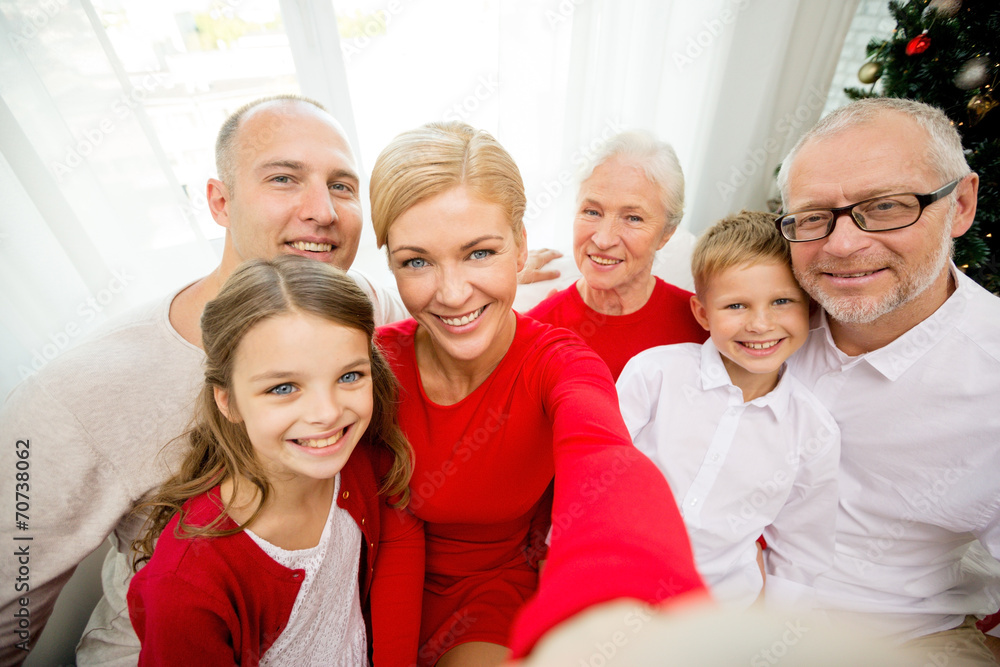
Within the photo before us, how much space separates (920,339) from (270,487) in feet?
5.32

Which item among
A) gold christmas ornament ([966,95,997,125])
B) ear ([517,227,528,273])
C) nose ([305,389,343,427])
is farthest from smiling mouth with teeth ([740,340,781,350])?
gold christmas ornament ([966,95,997,125])

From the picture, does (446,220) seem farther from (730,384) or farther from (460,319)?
(730,384)

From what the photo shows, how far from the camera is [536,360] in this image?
107 cm

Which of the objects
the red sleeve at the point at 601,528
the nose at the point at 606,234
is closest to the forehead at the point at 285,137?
the nose at the point at 606,234

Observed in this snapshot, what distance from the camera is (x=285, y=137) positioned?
1238 mm

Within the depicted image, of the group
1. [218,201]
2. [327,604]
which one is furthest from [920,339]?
[218,201]

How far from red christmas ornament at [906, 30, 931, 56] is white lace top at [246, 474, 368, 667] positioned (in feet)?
8.28

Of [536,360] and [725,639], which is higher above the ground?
[725,639]

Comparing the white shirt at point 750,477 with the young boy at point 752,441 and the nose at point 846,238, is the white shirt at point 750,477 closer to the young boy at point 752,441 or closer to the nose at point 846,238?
the young boy at point 752,441

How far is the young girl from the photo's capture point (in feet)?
2.63

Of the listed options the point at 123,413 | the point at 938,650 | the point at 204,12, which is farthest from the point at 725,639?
the point at 204,12

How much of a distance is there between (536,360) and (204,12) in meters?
1.88

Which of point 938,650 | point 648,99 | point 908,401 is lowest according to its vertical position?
point 938,650

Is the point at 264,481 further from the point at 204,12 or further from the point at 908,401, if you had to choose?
the point at 204,12
